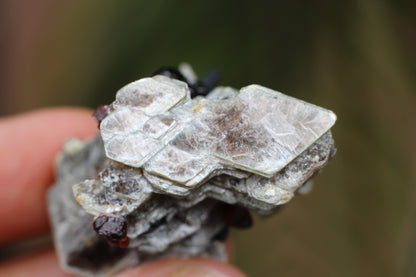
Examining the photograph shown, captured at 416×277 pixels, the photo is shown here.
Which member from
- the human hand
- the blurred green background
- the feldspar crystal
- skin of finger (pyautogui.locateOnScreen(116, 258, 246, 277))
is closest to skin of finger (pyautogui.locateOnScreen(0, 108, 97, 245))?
the human hand

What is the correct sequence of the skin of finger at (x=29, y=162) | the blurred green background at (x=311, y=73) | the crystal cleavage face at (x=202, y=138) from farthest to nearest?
the blurred green background at (x=311, y=73) → the skin of finger at (x=29, y=162) → the crystal cleavage face at (x=202, y=138)

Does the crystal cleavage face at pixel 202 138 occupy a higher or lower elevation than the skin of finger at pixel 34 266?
higher

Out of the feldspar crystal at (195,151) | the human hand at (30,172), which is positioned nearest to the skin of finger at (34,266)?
the human hand at (30,172)

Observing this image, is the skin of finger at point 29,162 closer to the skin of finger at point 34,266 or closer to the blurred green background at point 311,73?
the skin of finger at point 34,266

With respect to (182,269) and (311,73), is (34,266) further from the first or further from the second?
(311,73)

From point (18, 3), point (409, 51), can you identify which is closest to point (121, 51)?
point (18, 3)

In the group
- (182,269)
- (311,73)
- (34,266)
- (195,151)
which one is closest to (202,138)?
(195,151)

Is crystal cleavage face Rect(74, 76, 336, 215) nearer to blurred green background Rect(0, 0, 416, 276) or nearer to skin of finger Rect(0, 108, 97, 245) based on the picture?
skin of finger Rect(0, 108, 97, 245)
